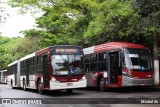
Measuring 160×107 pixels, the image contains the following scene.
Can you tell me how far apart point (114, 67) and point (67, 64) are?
357 cm

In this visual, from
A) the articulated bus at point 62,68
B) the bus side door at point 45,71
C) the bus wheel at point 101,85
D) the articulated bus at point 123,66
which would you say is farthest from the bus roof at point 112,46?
the bus side door at point 45,71

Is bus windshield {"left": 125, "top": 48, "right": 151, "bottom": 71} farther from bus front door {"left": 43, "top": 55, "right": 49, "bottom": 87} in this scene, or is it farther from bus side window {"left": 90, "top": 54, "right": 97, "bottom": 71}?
bus front door {"left": 43, "top": 55, "right": 49, "bottom": 87}

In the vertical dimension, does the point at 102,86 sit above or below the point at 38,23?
below

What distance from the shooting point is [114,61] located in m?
22.7

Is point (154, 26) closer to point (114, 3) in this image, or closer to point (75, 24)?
point (114, 3)

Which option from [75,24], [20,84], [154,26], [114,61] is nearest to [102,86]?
[114,61]

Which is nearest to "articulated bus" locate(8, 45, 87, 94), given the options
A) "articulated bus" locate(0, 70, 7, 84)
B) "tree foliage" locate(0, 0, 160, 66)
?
"tree foliage" locate(0, 0, 160, 66)

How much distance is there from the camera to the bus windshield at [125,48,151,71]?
21125 mm

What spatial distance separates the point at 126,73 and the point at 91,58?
534 cm

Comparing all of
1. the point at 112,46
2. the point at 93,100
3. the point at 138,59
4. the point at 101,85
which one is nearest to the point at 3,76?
the point at 101,85

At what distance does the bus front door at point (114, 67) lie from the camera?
22.2 m

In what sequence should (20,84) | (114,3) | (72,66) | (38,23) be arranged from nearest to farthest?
(72,66), (114,3), (20,84), (38,23)

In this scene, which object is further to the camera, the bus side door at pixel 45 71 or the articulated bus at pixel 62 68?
the bus side door at pixel 45 71

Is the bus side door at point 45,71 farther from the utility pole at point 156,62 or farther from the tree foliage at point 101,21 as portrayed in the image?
the utility pole at point 156,62
